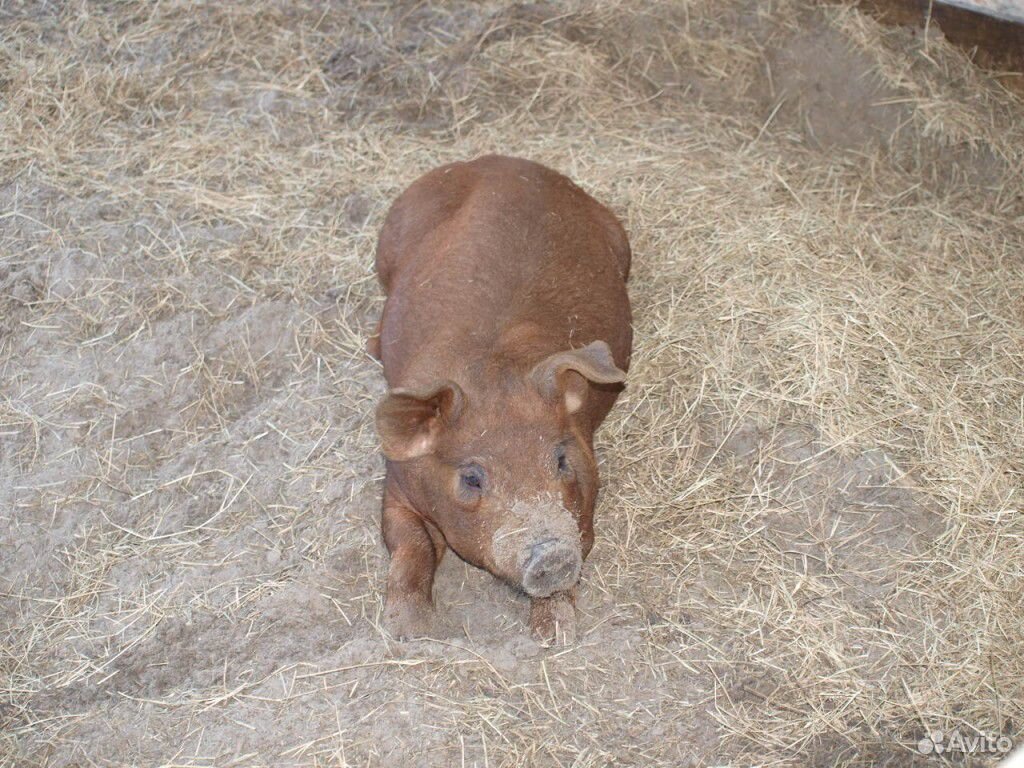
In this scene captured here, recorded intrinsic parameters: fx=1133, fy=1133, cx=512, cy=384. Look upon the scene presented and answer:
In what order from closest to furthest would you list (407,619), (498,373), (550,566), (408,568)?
(550,566), (498,373), (407,619), (408,568)

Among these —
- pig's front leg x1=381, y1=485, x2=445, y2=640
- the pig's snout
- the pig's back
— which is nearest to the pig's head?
the pig's snout

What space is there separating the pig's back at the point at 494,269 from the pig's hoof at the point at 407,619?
1.01 m

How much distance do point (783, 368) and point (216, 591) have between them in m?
2.94

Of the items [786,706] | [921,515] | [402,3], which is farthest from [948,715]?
[402,3]

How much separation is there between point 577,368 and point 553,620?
113 centimetres

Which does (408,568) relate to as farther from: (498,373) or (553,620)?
(498,373)

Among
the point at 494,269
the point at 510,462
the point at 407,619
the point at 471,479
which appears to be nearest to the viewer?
the point at 510,462

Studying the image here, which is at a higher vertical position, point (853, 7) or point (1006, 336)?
point (853, 7)

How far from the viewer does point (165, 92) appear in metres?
7.82

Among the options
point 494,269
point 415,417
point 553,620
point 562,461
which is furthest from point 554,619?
point 494,269

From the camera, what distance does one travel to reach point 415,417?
468 cm

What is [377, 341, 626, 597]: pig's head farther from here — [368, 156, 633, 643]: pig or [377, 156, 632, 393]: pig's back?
[377, 156, 632, 393]: pig's back

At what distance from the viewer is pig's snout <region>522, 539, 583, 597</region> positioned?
4371 millimetres

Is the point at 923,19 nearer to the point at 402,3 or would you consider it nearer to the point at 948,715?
the point at 402,3
